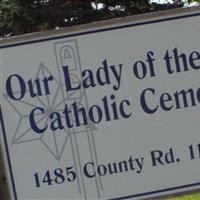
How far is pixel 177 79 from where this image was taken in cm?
376

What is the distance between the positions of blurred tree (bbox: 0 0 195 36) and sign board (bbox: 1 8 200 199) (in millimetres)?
20167

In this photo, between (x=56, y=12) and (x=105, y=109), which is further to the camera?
(x=56, y=12)

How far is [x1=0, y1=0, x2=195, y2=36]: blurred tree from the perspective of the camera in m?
24.2

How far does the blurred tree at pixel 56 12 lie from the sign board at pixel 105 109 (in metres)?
20.2

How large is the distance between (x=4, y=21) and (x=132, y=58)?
69.1ft

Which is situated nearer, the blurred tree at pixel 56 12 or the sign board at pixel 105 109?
the sign board at pixel 105 109

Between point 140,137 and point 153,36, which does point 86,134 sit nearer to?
point 140,137

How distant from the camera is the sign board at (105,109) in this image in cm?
365

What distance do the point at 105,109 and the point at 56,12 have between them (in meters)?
21.3

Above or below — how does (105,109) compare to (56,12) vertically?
below

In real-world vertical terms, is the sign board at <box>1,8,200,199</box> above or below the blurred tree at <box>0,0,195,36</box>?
below

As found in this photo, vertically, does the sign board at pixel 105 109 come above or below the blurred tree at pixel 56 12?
below

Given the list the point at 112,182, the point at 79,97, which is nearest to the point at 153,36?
the point at 79,97

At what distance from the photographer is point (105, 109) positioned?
3693mm
